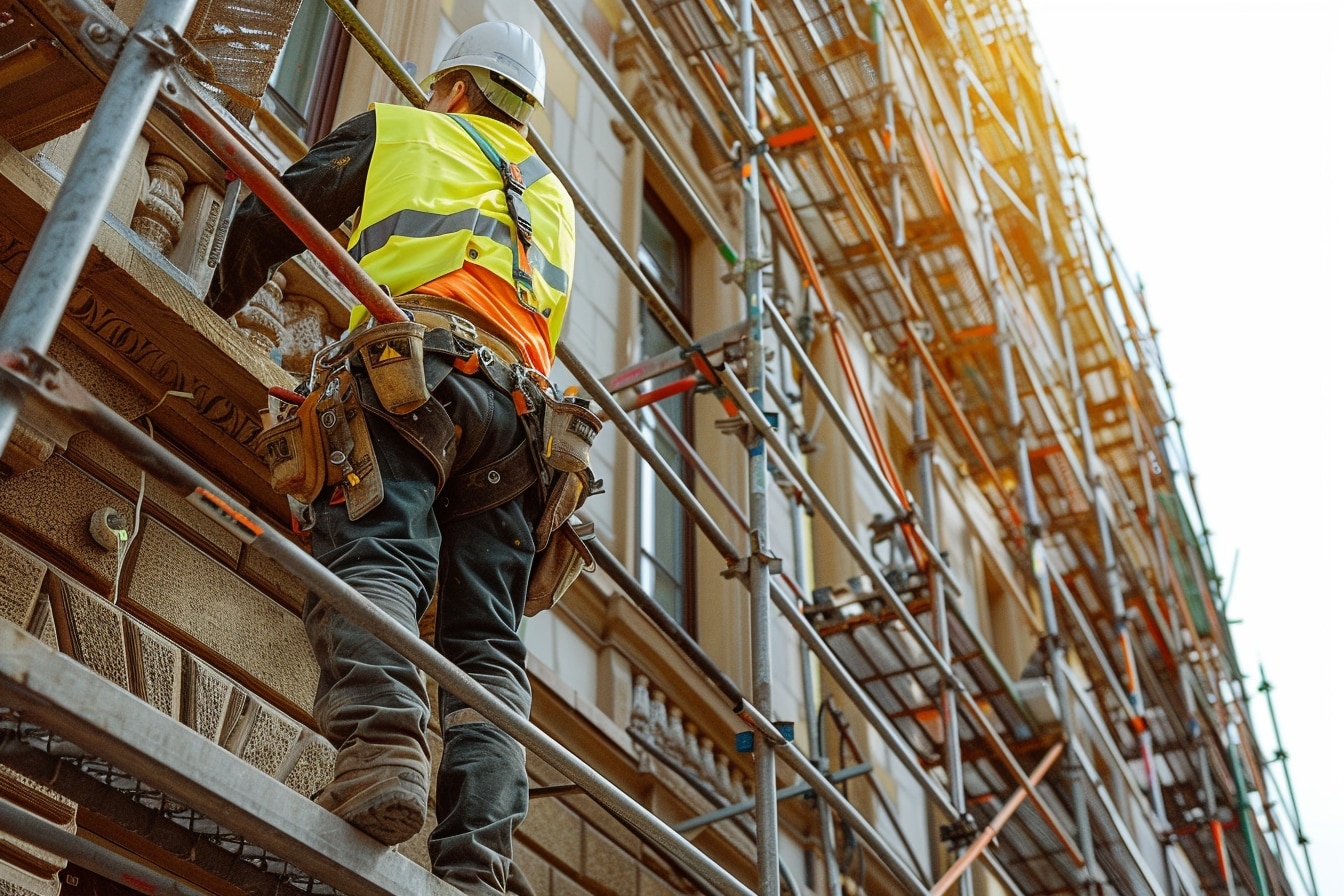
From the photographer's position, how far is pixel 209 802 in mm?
2768

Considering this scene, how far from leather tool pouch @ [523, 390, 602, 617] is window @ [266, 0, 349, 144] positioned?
3.44 metres

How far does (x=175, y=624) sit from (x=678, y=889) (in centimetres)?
362

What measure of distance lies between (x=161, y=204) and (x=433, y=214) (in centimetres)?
131

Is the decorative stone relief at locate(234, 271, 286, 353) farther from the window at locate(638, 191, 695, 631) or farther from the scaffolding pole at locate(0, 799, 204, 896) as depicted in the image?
the window at locate(638, 191, 695, 631)

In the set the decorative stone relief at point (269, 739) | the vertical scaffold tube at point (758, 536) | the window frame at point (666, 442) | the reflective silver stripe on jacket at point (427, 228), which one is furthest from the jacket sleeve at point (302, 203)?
the window frame at point (666, 442)

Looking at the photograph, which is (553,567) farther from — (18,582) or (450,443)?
(18,582)

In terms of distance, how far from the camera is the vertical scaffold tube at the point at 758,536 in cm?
525

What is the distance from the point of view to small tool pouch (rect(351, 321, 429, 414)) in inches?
150

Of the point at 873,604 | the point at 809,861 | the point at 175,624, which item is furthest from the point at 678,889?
the point at 175,624

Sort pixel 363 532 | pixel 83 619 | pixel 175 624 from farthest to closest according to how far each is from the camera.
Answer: pixel 175 624 < pixel 83 619 < pixel 363 532

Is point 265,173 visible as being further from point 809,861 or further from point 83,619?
point 809,861

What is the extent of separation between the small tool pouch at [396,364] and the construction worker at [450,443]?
0.30 feet

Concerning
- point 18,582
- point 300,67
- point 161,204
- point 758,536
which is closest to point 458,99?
point 161,204

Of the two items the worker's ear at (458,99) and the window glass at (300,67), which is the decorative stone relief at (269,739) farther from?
the window glass at (300,67)
